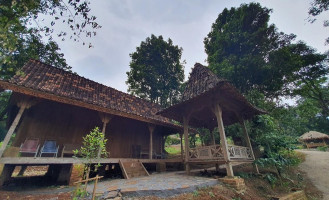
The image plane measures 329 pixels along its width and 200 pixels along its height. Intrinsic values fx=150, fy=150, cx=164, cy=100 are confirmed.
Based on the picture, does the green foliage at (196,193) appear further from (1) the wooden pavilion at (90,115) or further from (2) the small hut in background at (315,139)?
(2) the small hut in background at (315,139)

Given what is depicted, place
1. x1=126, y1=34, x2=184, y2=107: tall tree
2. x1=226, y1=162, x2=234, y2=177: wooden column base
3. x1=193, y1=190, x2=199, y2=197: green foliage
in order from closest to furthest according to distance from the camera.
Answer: x1=193, y1=190, x2=199, y2=197: green foliage, x1=226, y1=162, x2=234, y2=177: wooden column base, x1=126, y1=34, x2=184, y2=107: tall tree

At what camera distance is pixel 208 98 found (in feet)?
25.2

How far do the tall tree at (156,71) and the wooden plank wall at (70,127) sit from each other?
34.2ft

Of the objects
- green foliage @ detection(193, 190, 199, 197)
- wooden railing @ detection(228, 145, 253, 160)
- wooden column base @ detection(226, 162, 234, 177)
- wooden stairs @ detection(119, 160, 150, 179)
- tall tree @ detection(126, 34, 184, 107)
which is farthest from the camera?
tall tree @ detection(126, 34, 184, 107)

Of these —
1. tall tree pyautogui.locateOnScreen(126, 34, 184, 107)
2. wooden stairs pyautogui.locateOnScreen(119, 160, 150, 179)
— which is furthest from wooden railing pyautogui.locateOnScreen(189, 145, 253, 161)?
tall tree pyautogui.locateOnScreen(126, 34, 184, 107)

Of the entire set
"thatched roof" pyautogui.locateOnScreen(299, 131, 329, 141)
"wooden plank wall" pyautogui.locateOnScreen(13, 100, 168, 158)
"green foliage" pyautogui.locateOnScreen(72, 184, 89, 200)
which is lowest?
"green foliage" pyautogui.locateOnScreen(72, 184, 89, 200)

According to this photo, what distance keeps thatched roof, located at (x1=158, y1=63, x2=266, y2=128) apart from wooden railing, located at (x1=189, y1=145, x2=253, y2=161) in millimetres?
2116

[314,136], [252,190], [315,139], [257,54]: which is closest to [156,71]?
[257,54]

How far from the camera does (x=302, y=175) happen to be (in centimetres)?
1046

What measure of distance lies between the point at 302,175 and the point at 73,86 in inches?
650

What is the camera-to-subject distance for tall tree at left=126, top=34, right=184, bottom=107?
22.3 metres

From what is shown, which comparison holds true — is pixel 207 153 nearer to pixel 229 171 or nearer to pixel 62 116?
pixel 229 171

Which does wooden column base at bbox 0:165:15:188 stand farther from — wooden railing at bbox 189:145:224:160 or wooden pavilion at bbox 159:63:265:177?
wooden railing at bbox 189:145:224:160

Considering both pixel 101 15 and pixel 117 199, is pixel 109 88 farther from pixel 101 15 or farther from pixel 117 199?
pixel 117 199
